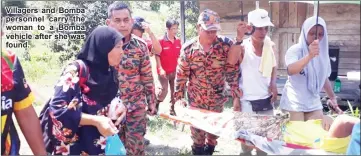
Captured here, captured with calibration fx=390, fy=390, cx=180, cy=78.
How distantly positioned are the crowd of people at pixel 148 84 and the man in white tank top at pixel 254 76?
0.01 m

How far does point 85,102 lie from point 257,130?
1647 mm

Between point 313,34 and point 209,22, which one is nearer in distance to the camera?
point 313,34

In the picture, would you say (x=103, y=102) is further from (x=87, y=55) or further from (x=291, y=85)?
(x=291, y=85)

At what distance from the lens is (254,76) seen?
13.3 feet

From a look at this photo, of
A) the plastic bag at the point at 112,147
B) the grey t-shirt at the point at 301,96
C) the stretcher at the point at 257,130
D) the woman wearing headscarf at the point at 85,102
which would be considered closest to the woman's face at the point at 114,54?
the woman wearing headscarf at the point at 85,102

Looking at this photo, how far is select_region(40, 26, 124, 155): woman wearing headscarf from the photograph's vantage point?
7.77ft

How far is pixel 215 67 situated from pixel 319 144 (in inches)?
58.2


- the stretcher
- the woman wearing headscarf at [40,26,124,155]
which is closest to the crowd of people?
the woman wearing headscarf at [40,26,124,155]

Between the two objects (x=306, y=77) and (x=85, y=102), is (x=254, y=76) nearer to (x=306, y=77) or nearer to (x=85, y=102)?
(x=306, y=77)

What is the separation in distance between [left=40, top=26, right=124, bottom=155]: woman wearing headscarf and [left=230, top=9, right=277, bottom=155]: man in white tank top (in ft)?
5.69

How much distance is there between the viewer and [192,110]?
13.3ft

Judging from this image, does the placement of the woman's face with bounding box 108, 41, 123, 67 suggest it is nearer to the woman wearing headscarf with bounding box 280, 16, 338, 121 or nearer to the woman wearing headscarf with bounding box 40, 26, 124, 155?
the woman wearing headscarf with bounding box 40, 26, 124, 155

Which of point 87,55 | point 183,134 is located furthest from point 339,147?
point 183,134

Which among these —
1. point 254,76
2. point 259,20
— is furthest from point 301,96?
point 259,20
